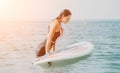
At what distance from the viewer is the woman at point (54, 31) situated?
2920 mm

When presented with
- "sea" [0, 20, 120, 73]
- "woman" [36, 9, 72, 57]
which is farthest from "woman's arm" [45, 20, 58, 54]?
"sea" [0, 20, 120, 73]

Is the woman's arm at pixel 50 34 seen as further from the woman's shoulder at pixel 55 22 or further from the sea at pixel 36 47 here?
the sea at pixel 36 47

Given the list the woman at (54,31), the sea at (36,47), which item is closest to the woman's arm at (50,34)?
the woman at (54,31)

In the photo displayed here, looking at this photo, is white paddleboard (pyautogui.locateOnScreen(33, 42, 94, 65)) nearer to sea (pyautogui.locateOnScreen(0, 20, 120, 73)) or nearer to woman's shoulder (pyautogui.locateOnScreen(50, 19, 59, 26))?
sea (pyautogui.locateOnScreen(0, 20, 120, 73))

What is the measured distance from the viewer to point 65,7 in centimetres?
328

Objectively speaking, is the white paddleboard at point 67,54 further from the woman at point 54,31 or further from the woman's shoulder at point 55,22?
the woman's shoulder at point 55,22

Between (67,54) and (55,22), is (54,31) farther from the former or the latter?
(67,54)

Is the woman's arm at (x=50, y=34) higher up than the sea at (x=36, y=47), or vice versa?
the woman's arm at (x=50, y=34)

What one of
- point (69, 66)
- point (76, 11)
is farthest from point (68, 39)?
point (69, 66)

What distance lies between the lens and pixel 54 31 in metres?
2.92

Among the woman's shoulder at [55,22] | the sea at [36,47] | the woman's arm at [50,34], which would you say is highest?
the woman's shoulder at [55,22]

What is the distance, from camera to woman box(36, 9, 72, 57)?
2920mm

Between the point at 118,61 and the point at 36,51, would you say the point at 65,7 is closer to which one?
the point at 36,51

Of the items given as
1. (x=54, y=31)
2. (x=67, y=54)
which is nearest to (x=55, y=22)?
(x=54, y=31)
